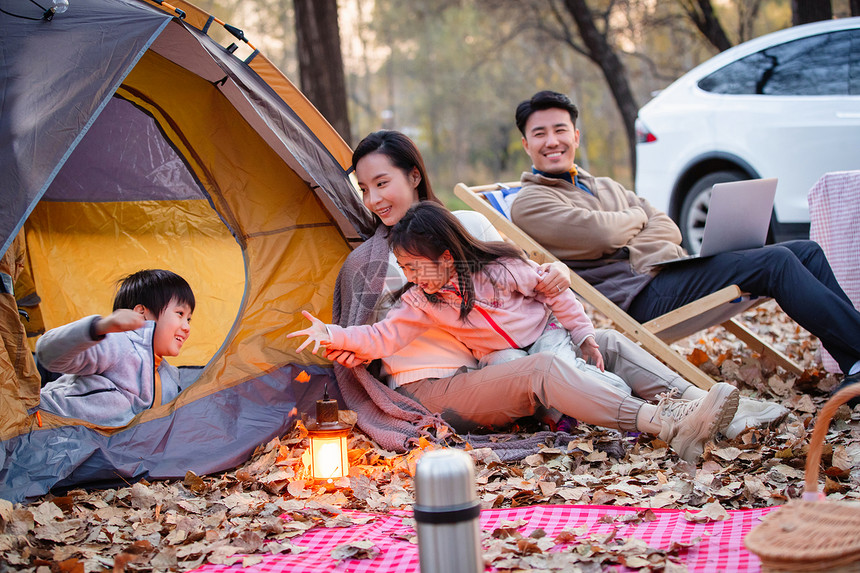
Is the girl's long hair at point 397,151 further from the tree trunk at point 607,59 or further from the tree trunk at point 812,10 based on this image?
the tree trunk at point 607,59

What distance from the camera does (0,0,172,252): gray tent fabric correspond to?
260 cm

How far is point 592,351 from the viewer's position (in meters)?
3.30

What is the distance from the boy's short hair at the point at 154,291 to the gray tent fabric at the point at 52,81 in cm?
107

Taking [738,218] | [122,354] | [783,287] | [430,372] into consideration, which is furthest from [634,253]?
[122,354]

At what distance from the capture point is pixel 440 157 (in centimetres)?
3341

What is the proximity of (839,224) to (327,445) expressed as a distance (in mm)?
2676

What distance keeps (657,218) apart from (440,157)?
29.5 m

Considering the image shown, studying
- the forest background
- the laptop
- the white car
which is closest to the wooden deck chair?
the laptop

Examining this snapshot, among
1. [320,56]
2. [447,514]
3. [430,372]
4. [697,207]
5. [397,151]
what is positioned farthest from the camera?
[320,56]

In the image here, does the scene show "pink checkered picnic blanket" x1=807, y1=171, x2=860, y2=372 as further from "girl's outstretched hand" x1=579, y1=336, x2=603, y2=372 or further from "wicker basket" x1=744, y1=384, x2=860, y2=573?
"wicker basket" x1=744, y1=384, x2=860, y2=573

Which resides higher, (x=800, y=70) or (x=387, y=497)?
(x=800, y=70)

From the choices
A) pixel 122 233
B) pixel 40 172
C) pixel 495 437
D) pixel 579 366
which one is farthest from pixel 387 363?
pixel 122 233

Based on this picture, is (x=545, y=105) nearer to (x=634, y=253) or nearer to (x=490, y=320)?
(x=634, y=253)

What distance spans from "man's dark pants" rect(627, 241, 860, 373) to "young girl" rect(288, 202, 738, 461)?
72 cm
